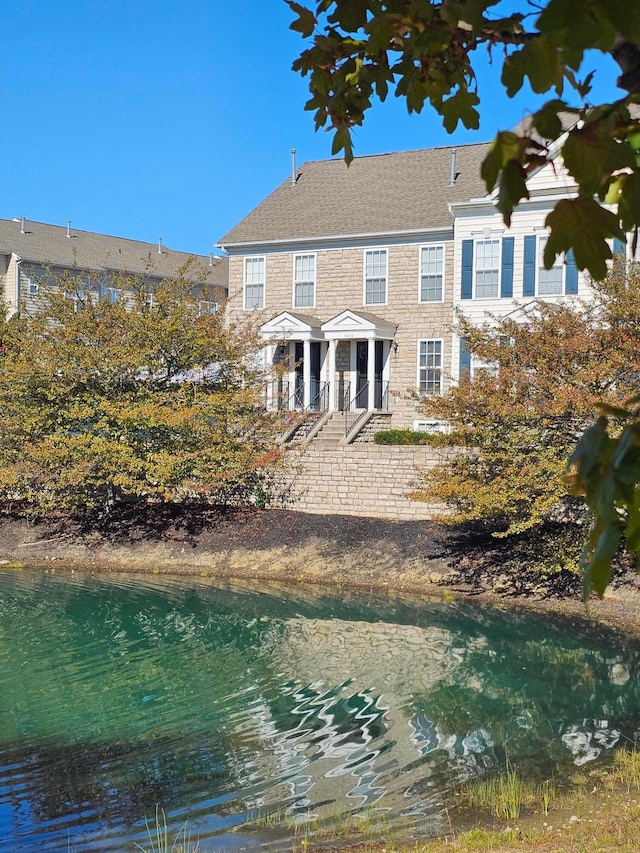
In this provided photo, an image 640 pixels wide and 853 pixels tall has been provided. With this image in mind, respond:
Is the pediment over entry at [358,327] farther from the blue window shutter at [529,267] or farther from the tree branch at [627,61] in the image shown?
the tree branch at [627,61]

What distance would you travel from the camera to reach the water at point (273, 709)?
28.4ft

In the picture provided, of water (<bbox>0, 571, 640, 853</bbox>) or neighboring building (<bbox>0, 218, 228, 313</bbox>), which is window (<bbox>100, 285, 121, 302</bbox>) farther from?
water (<bbox>0, 571, 640, 853</bbox>)

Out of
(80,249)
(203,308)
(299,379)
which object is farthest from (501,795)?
(80,249)

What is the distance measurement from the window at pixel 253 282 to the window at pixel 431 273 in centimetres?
584

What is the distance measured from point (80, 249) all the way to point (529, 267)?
24.6 meters

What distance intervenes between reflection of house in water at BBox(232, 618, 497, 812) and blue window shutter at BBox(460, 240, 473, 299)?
Answer: 45.6 ft

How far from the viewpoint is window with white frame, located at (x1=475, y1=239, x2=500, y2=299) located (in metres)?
27.2

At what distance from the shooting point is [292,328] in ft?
99.6

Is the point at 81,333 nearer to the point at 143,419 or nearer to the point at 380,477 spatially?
the point at 143,419

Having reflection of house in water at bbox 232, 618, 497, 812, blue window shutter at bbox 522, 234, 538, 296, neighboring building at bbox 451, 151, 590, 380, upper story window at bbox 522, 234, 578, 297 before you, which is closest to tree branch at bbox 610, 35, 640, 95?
reflection of house in water at bbox 232, 618, 497, 812

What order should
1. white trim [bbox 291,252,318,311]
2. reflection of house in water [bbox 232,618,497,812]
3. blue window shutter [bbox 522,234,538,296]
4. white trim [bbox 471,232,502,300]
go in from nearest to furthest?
1. reflection of house in water [bbox 232,618,497,812]
2. blue window shutter [bbox 522,234,538,296]
3. white trim [bbox 471,232,502,300]
4. white trim [bbox 291,252,318,311]

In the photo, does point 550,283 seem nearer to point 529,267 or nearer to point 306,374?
point 529,267

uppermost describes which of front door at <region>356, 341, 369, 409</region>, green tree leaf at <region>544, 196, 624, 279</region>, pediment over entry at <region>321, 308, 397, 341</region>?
pediment over entry at <region>321, 308, 397, 341</region>

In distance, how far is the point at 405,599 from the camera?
18500 mm
